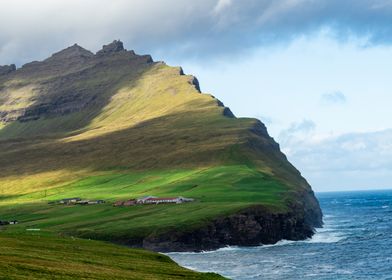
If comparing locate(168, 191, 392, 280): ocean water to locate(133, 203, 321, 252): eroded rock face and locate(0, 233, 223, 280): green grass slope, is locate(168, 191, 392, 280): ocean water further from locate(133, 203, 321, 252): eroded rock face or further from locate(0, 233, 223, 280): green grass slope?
locate(0, 233, 223, 280): green grass slope

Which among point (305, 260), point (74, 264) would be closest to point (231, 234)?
point (305, 260)

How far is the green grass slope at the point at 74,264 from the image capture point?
61.5m

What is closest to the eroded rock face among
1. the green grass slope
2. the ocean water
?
the ocean water

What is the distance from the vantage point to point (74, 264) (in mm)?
73688

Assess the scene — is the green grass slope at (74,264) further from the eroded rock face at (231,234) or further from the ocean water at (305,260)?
the eroded rock face at (231,234)

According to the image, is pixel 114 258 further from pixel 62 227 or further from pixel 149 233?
pixel 62 227

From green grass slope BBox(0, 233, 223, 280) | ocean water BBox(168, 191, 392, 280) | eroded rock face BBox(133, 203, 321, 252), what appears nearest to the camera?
green grass slope BBox(0, 233, 223, 280)

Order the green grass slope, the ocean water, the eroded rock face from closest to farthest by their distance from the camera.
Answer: the green grass slope < the ocean water < the eroded rock face

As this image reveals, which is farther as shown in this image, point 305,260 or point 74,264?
point 305,260

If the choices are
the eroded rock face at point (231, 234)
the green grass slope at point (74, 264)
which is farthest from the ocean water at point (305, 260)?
the green grass slope at point (74, 264)

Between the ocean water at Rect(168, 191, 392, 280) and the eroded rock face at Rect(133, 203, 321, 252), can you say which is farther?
the eroded rock face at Rect(133, 203, 321, 252)

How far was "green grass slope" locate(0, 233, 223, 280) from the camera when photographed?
6149 cm

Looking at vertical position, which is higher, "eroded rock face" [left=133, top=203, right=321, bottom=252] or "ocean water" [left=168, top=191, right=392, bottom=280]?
"eroded rock face" [left=133, top=203, right=321, bottom=252]

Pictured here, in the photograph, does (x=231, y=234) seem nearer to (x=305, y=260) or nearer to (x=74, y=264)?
(x=305, y=260)
